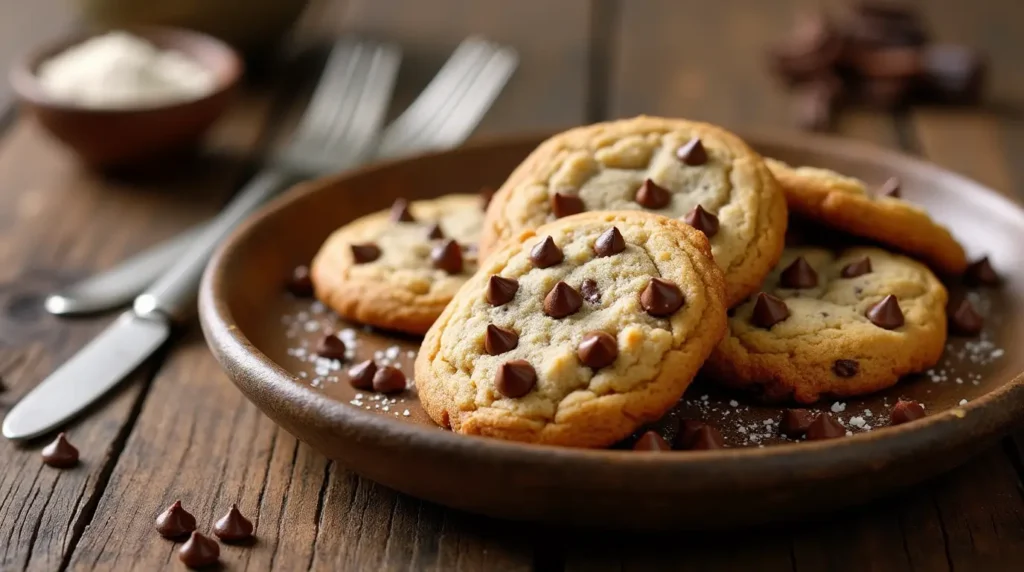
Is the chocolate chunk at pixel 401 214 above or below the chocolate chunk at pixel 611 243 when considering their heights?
below

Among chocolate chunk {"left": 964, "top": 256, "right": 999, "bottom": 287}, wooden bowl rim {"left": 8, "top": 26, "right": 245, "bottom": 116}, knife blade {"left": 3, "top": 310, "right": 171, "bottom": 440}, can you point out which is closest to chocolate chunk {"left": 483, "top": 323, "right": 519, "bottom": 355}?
knife blade {"left": 3, "top": 310, "right": 171, "bottom": 440}

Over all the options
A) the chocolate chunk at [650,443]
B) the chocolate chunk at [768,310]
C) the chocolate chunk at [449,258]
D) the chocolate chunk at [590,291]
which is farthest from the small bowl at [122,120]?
the chocolate chunk at [650,443]

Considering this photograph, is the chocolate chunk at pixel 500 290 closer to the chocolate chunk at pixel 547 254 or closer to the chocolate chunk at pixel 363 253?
the chocolate chunk at pixel 547 254

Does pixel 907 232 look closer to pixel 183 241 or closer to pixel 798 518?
pixel 798 518

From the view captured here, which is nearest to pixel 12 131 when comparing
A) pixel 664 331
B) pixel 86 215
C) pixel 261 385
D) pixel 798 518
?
pixel 86 215

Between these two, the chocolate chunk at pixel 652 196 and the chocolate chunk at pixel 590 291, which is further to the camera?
the chocolate chunk at pixel 652 196

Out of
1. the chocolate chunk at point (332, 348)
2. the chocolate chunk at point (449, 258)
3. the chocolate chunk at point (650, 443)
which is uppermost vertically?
the chocolate chunk at point (650, 443)

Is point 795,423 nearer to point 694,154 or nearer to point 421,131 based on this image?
point 694,154
